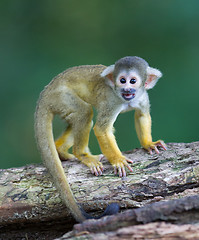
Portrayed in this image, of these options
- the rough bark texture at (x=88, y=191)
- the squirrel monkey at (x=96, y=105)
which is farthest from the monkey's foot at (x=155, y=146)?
the rough bark texture at (x=88, y=191)

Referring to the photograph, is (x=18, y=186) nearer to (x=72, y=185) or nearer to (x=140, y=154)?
(x=72, y=185)

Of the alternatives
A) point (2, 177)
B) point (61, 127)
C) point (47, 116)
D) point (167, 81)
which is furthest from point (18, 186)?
point (167, 81)

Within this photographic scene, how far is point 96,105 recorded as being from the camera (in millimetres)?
3861

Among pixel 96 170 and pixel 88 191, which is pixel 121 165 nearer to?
pixel 96 170

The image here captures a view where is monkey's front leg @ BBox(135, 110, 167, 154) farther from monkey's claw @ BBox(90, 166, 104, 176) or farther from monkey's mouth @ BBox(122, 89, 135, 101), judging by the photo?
monkey's claw @ BBox(90, 166, 104, 176)

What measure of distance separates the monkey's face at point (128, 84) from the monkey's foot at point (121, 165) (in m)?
0.68

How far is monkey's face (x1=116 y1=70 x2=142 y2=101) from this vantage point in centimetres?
351

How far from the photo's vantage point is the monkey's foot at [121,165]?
10.5ft

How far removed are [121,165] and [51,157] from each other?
71 cm

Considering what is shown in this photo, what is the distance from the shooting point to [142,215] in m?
2.09

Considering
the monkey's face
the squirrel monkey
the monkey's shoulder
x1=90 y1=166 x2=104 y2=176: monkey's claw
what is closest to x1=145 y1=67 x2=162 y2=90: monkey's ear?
the squirrel monkey

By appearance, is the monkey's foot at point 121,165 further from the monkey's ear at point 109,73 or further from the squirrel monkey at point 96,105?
the monkey's ear at point 109,73

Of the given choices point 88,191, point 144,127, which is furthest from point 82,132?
point 88,191

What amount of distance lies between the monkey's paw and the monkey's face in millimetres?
771
